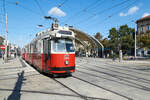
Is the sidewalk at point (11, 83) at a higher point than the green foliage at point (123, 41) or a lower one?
lower

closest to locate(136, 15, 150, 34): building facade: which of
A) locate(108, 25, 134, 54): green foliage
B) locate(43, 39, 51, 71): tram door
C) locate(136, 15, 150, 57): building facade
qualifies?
locate(136, 15, 150, 57): building facade

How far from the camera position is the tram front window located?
348 inches

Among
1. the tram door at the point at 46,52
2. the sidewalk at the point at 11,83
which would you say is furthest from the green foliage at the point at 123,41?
the sidewalk at the point at 11,83

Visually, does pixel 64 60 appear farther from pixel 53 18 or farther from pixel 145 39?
pixel 145 39

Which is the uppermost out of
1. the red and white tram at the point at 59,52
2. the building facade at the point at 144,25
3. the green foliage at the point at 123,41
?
the building facade at the point at 144,25

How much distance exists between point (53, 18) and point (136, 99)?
Result: 630 inches

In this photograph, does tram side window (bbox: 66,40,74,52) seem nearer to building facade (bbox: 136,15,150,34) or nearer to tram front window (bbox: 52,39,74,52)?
tram front window (bbox: 52,39,74,52)

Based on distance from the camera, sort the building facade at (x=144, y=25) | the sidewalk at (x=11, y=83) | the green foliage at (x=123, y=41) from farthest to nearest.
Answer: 1. the building facade at (x=144, y=25)
2. the green foliage at (x=123, y=41)
3. the sidewalk at (x=11, y=83)

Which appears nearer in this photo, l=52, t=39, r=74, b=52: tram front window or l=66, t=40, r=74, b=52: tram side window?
l=52, t=39, r=74, b=52: tram front window

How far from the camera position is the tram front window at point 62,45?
8836mm

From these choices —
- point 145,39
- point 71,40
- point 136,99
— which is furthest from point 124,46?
point 136,99

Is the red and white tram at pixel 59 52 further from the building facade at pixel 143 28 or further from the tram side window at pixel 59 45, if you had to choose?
the building facade at pixel 143 28

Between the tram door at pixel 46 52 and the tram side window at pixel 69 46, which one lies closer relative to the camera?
the tram door at pixel 46 52

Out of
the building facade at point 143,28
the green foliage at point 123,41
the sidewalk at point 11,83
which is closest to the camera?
the sidewalk at point 11,83
